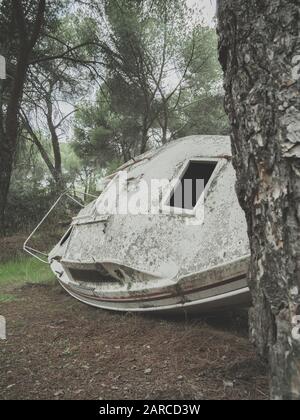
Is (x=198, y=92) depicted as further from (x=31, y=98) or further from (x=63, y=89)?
(x=31, y=98)

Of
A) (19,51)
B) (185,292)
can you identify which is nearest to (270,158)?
(185,292)

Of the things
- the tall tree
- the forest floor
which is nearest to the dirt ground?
the forest floor

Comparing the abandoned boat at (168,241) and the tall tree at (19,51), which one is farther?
the tall tree at (19,51)

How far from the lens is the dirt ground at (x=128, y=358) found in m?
2.58

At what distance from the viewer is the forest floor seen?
258 cm

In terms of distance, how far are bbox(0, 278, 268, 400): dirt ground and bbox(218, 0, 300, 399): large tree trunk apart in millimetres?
860

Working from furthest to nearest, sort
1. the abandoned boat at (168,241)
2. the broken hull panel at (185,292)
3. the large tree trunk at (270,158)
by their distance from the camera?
the abandoned boat at (168,241), the broken hull panel at (185,292), the large tree trunk at (270,158)

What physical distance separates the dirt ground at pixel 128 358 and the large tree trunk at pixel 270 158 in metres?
0.86

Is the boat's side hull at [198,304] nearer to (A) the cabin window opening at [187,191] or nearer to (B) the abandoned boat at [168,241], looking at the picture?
(B) the abandoned boat at [168,241]

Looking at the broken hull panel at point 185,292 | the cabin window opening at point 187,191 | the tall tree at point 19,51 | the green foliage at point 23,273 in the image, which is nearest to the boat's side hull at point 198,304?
the broken hull panel at point 185,292

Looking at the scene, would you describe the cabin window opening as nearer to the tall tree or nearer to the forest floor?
the forest floor

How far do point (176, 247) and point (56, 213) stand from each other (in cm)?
996

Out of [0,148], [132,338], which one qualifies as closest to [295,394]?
[132,338]

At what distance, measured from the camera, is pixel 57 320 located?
4.25 meters
